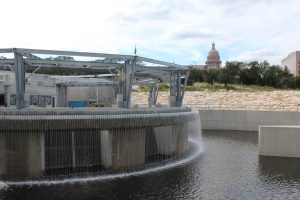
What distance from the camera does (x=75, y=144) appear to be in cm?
2098

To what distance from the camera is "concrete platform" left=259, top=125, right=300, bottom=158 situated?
27234 mm

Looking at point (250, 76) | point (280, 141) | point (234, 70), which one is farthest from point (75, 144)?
point (250, 76)

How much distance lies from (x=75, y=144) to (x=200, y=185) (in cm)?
709

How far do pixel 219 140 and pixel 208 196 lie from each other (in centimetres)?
2043

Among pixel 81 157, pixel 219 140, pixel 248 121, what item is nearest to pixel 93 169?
pixel 81 157

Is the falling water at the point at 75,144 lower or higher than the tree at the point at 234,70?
lower

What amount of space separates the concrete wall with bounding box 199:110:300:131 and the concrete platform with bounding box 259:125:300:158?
17390 millimetres

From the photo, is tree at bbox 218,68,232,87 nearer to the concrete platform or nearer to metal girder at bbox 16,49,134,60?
the concrete platform

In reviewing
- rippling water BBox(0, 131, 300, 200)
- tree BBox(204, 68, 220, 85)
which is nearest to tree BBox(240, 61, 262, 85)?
tree BBox(204, 68, 220, 85)

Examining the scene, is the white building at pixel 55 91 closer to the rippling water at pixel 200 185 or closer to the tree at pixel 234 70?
the rippling water at pixel 200 185

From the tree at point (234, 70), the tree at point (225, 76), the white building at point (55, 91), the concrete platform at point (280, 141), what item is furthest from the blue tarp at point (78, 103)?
the tree at point (234, 70)

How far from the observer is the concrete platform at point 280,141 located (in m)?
27.2

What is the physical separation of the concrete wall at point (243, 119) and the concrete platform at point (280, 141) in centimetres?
1739

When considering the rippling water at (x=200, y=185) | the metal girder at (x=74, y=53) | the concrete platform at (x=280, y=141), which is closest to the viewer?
the rippling water at (x=200, y=185)
